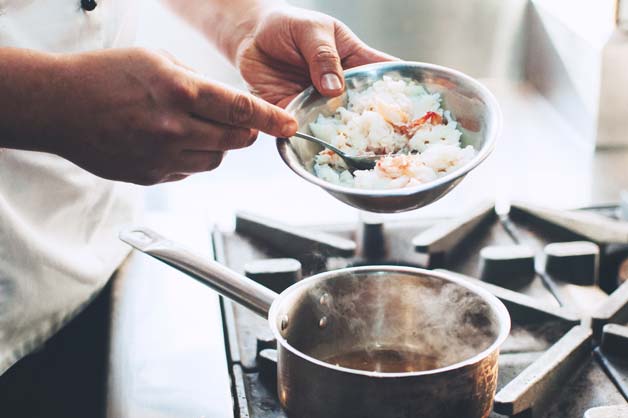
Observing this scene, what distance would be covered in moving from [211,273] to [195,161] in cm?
10

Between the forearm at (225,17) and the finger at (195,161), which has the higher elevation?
the forearm at (225,17)

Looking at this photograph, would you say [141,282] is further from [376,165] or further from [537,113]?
[537,113]

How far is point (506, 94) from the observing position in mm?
1399

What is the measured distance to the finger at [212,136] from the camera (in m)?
0.71

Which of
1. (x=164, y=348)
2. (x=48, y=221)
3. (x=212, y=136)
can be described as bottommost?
(x=164, y=348)

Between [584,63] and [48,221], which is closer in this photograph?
[48,221]

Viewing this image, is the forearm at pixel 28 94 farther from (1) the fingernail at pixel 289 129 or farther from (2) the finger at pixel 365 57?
(2) the finger at pixel 365 57

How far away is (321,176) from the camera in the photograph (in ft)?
2.59

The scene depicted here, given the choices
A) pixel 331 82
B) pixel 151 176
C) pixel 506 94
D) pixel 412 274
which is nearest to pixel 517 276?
pixel 412 274

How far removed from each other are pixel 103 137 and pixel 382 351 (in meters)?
0.32

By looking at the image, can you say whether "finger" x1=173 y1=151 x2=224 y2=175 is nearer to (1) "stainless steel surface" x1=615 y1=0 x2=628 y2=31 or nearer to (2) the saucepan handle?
(2) the saucepan handle

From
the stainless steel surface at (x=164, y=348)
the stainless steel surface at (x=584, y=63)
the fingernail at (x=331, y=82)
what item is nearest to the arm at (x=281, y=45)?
the fingernail at (x=331, y=82)

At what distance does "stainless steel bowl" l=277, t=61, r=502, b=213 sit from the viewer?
2.34 feet

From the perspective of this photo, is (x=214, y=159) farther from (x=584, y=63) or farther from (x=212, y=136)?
(x=584, y=63)
